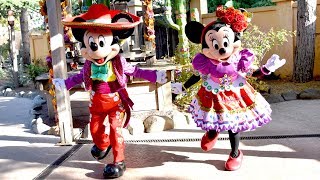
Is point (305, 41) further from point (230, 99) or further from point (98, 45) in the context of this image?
point (98, 45)

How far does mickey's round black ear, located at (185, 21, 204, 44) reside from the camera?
3584mm

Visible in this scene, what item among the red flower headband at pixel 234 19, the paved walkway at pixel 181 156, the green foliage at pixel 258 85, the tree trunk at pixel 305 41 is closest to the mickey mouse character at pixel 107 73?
the paved walkway at pixel 181 156

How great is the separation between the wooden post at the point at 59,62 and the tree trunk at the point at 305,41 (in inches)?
218

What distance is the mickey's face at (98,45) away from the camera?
339cm

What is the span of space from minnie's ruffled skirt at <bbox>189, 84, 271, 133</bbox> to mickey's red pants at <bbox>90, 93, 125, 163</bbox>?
0.75 m

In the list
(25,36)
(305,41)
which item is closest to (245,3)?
(305,41)

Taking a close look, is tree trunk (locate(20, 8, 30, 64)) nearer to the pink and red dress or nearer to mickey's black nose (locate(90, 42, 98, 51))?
mickey's black nose (locate(90, 42, 98, 51))

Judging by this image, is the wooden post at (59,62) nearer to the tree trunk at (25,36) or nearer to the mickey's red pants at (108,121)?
the mickey's red pants at (108,121)

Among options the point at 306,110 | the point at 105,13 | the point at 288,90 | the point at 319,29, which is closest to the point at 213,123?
the point at 105,13

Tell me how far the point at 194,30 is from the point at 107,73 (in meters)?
0.92

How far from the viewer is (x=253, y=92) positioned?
3566mm

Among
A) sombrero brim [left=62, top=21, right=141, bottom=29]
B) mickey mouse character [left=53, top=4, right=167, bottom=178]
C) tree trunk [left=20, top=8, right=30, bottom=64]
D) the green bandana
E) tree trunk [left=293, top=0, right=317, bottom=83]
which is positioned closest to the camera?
sombrero brim [left=62, top=21, right=141, bottom=29]

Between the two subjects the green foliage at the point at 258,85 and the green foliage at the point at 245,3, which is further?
the green foliage at the point at 245,3

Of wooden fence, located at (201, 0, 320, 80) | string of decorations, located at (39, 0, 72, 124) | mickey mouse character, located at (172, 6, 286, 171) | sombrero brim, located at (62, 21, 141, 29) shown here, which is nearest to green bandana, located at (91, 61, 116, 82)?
sombrero brim, located at (62, 21, 141, 29)
